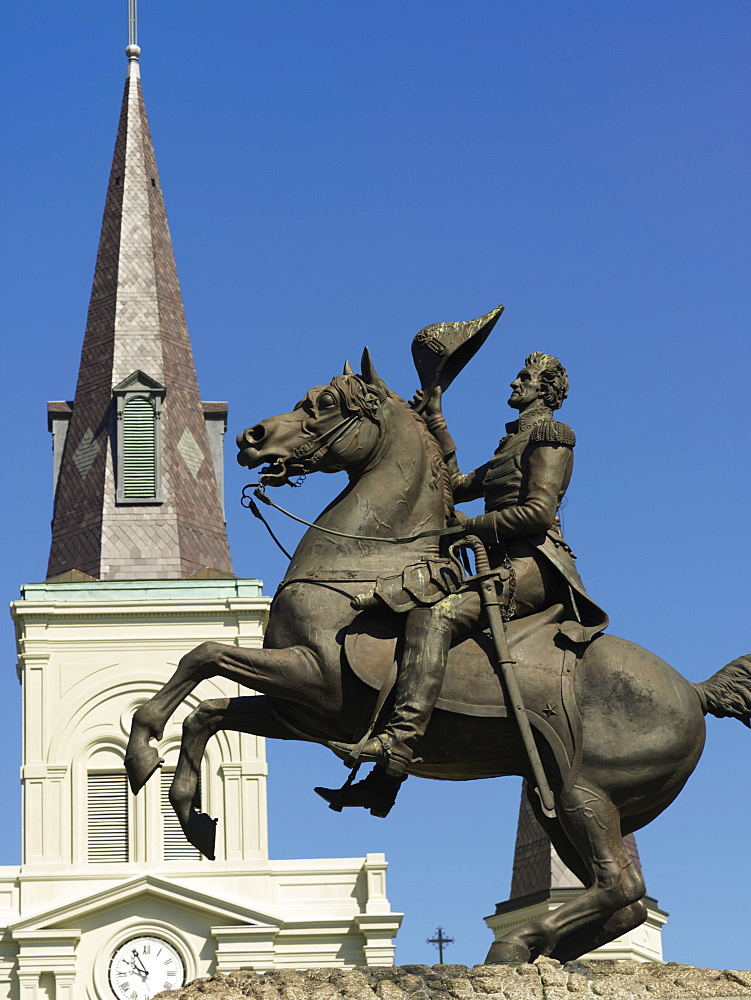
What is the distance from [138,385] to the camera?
73812mm

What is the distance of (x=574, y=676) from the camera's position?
12.5 metres

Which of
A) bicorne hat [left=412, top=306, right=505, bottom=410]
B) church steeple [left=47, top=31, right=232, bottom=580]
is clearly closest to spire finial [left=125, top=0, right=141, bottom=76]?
church steeple [left=47, top=31, right=232, bottom=580]

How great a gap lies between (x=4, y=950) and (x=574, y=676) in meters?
54.4

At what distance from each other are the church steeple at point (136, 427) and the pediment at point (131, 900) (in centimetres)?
1017

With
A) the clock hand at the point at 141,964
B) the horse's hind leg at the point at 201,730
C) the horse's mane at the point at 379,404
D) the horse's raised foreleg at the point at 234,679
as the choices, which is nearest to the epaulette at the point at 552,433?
the horse's mane at the point at 379,404

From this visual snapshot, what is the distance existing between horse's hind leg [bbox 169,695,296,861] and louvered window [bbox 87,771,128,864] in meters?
54.0

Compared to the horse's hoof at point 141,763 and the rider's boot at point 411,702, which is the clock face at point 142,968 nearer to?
the horse's hoof at point 141,763

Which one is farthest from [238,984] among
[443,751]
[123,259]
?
[123,259]

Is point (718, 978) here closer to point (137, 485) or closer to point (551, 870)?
point (551, 870)

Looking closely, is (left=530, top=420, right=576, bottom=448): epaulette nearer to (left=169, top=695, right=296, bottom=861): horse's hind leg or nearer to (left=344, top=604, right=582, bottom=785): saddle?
(left=344, top=604, right=582, bottom=785): saddle

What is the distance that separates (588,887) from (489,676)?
4.02ft

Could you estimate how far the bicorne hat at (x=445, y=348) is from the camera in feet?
44.2

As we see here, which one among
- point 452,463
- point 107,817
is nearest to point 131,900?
point 107,817

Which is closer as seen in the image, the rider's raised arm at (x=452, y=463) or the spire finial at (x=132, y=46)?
the rider's raised arm at (x=452, y=463)
